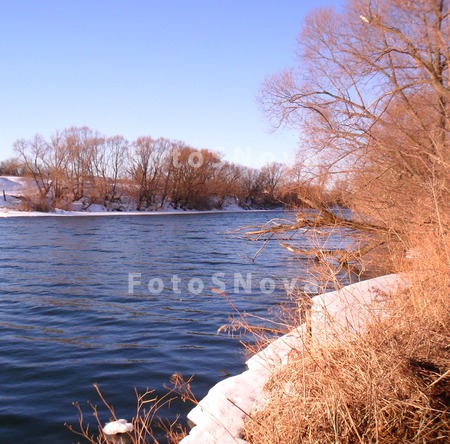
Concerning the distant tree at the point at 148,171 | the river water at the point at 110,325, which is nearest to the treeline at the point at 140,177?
the distant tree at the point at 148,171

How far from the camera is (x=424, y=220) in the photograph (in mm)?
9945

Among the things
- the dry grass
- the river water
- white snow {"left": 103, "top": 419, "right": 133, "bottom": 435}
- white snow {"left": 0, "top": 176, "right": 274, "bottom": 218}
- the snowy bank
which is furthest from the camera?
white snow {"left": 0, "top": 176, "right": 274, "bottom": 218}

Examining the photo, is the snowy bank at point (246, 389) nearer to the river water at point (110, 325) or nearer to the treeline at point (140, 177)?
the river water at point (110, 325)

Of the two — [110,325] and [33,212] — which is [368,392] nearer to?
[110,325]

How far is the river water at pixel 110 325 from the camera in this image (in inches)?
232

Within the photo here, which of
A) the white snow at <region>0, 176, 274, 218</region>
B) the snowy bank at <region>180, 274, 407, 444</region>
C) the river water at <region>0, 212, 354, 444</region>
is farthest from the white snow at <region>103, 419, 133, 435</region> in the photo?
the white snow at <region>0, 176, 274, 218</region>

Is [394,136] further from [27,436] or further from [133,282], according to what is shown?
[27,436]

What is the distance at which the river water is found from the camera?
19.3ft

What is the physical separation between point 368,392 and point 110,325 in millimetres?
6681

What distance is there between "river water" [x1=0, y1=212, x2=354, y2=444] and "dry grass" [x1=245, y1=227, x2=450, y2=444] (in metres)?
2.32

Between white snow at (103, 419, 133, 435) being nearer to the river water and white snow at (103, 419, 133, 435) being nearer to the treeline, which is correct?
the river water

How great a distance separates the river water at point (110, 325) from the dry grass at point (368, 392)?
7.62 ft

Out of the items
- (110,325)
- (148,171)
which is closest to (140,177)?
(148,171)

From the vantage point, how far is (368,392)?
3.16 metres
